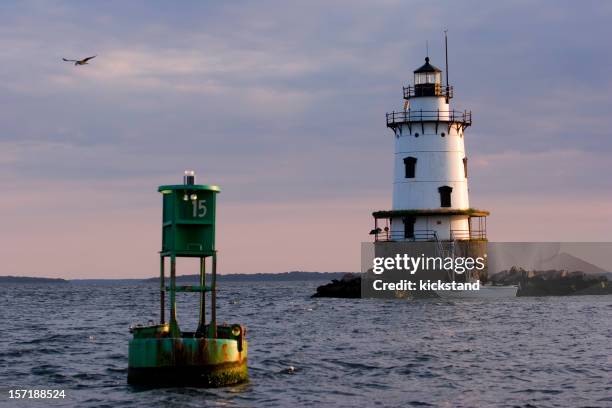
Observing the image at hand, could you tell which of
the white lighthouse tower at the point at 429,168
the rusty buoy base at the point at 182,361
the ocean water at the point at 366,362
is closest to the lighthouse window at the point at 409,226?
the white lighthouse tower at the point at 429,168

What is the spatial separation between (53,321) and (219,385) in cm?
3319

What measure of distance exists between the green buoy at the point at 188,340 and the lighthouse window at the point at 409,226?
42.2 meters

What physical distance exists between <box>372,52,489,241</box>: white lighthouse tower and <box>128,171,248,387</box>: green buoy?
137ft

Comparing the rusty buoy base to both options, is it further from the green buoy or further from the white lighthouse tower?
the white lighthouse tower

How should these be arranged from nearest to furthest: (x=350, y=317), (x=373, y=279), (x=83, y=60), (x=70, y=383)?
(x=70, y=383), (x=83, y=60), (x=350, y=317), (x=373, y=279)

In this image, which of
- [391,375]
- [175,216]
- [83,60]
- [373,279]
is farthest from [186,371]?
[373,279]

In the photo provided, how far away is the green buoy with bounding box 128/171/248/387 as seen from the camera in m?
23.3

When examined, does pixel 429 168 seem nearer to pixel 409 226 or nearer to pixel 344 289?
pixel 409 226

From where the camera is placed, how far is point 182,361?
23266 mm

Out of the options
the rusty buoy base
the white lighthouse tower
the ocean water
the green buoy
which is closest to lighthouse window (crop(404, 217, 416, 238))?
the white lighthouse tower

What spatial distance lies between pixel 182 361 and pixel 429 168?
4374 cm

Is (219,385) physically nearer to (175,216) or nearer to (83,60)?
(175,216)

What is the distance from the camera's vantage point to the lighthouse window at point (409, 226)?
Answer: 66.2 meters

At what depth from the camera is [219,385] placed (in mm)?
23875
